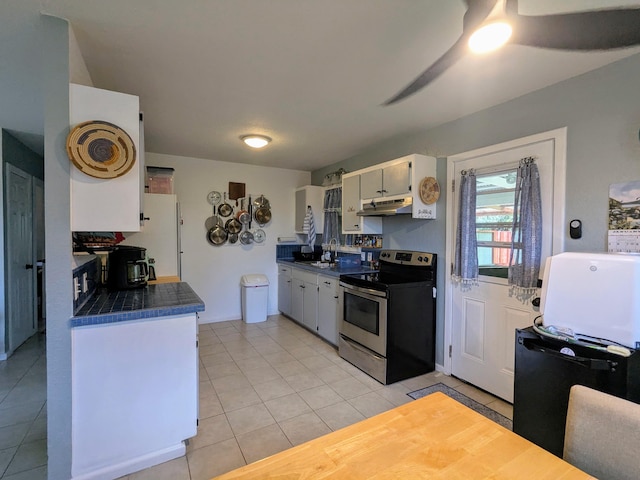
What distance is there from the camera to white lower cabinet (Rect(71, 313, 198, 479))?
64.7 inches

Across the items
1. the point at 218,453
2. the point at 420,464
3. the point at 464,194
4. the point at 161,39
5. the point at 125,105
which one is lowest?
the point at 218,453

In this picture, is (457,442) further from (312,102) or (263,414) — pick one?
(312,102)

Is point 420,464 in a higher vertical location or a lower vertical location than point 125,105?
lower

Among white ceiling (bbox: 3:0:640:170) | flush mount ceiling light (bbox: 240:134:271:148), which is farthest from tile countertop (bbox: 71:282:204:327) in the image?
flush mount ceiling light (bbox: 240:134:271:148)

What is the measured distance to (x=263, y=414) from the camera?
7.64 feet

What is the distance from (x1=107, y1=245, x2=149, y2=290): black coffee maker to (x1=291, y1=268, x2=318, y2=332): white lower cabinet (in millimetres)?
2070

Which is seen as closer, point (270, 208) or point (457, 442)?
Answer: point (457, 442)

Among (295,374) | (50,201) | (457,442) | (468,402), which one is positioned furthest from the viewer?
(295,374)

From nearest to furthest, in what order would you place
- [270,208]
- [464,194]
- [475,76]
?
[475,76] → [464,194] → [270,208]

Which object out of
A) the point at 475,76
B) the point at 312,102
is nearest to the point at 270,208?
the point at 312,102

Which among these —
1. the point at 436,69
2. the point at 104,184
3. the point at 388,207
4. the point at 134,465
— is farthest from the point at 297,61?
the point at 134,465

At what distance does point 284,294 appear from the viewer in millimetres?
4832

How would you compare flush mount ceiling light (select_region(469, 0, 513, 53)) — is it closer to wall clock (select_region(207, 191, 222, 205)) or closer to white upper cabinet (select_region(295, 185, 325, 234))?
white upper cabinet (select_region(295, 185, 325, 234))

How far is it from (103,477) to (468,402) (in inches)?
97.3
